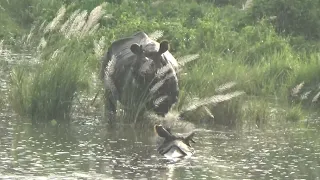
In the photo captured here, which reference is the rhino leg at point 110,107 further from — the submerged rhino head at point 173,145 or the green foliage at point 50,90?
the submerged rhino head at point 173,145

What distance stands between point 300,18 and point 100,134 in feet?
26.7

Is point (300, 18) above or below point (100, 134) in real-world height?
above

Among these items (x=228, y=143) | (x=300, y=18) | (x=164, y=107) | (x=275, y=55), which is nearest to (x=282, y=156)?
(x=228, y=143)

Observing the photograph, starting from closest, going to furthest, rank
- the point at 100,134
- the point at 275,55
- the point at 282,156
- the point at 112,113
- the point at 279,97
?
the point at 282,156, the point at 100,134, the point at 112,113, the point at 279,97, the point at 275,55

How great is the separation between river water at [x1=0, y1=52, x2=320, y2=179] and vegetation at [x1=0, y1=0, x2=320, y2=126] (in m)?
0.42

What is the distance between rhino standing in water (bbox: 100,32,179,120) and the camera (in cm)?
1133

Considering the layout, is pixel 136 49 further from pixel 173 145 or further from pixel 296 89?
pixel 296 89

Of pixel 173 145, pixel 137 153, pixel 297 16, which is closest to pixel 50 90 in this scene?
pixel 137 153

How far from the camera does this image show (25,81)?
11.7 m

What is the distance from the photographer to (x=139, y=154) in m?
9.97

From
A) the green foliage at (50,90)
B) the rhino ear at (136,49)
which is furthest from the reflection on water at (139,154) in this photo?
the rhino ear at (136,49)

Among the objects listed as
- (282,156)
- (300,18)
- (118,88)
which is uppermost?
(300,18)

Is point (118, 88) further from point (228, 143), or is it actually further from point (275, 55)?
point (275, 55)

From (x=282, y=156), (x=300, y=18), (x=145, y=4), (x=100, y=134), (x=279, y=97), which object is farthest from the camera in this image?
(x=145, y=4)
